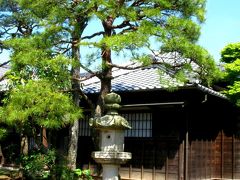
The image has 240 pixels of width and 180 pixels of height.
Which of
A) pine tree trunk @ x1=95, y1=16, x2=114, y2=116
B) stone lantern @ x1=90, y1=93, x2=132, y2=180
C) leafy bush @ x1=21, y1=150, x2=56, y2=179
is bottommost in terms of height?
leafy bush @ x1=21, y1=150, x2=56, y2=179

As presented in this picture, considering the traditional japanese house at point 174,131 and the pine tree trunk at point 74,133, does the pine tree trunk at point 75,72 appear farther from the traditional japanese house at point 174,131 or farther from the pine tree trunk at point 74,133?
the traditional japanese house at point 174,131

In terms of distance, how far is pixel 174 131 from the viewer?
13273 mm

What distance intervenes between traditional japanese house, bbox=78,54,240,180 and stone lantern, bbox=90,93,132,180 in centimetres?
319

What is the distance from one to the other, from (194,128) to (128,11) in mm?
5418

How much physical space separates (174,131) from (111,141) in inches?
177

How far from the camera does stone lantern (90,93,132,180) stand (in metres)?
8.92

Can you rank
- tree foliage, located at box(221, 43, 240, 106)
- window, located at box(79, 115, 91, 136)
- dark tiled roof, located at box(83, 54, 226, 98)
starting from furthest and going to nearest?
1. window, located at box(79, 115, 91, 136)
2. tree foliage, located at box(221, 43, 240, 106)
3. dark tiled roof, located at box(83, 54, 226, 98)

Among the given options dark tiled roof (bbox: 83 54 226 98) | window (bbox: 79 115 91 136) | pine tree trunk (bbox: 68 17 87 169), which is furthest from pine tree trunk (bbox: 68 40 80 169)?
window (bbox: 79 115 91 136)

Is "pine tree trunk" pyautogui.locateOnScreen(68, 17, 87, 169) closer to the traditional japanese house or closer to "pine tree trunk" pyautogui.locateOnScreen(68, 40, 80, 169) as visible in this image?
"pine tree trunk" pyautogui.locateOnScreen(68, 40, 80, 169)

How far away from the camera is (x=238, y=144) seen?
15039 mm

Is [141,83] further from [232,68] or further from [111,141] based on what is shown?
[111,141]

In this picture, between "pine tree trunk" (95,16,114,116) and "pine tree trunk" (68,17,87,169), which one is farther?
"pine tree trunk" (95,16,114,116)

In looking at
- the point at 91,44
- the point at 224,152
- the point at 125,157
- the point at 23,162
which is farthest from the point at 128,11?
the point at 224,152

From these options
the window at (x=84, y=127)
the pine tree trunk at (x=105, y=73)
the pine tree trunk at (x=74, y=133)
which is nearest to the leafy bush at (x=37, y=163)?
the pine tree trunk at (x=74, y=133)
